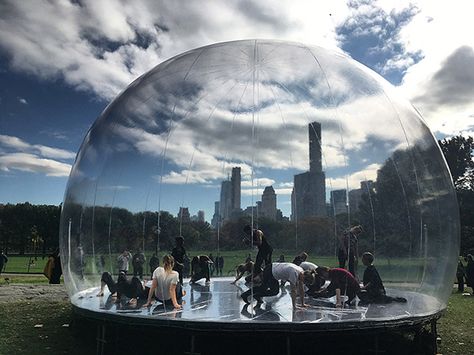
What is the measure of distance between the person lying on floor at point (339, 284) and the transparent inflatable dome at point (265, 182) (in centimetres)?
16

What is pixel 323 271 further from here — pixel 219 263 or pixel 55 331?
pixel 55 331

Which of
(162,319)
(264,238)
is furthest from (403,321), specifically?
(162,319)

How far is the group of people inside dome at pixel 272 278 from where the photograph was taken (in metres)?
6.83

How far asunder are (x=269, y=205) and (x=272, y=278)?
1.14m

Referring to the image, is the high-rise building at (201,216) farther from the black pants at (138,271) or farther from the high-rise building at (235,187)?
the black pants at (138,271)

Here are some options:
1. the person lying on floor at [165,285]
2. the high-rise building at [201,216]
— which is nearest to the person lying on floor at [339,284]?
the high-rise building at [201,216]

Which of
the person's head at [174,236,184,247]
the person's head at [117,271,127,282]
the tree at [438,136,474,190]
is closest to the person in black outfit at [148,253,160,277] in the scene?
the person's head at [174,236,184,247]

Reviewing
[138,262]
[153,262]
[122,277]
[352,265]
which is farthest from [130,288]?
[352,265]

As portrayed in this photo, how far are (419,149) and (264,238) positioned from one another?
368 centimetres

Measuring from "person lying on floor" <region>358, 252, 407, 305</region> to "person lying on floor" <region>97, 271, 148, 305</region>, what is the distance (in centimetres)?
353

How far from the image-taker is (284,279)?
6750mm

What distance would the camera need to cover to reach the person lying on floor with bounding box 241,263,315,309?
22.0 feet

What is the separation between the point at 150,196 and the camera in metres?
7.34

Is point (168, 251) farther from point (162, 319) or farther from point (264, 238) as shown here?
point (264, 238)
